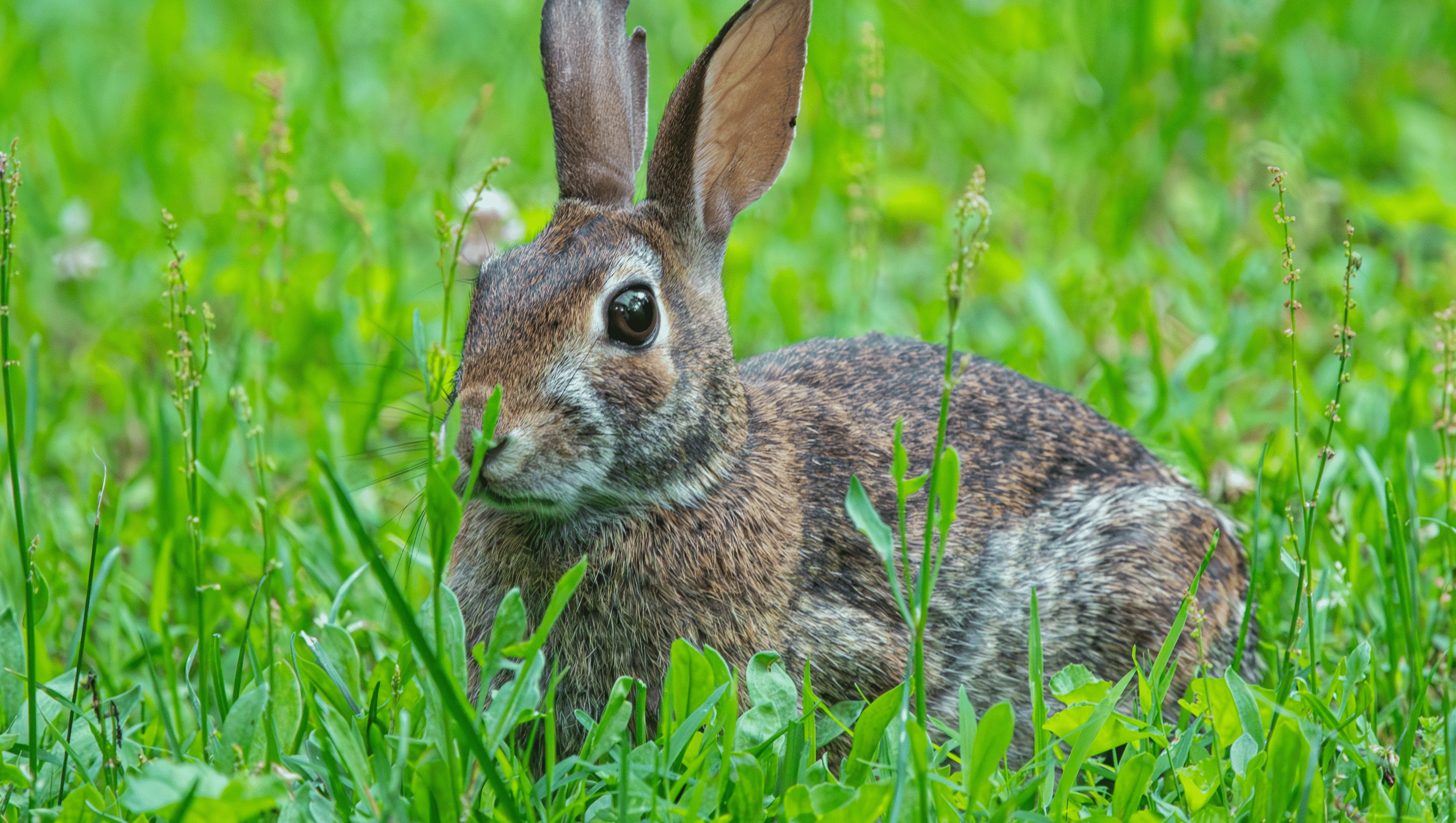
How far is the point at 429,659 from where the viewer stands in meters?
2.46

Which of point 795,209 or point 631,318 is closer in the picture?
point 631,318

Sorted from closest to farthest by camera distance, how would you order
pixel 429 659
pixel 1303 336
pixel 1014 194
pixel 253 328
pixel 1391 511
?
pixel 429 659 < pixel 1391 511 < pixel 253 328 < pixel 1303 336 < pixel 1014 194

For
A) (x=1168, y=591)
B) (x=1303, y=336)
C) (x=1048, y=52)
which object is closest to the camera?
(x=1168, y=591)

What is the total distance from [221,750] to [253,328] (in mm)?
2933

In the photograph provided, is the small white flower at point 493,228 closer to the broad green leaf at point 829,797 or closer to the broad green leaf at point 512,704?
the broad green leaf at point 512,704

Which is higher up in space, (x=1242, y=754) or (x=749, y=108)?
(x=749, y=108)

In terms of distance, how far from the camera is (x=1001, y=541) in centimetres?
404

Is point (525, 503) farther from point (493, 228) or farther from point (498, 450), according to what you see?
point (493, 228)

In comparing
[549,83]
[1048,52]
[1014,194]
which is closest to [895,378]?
[549,83]

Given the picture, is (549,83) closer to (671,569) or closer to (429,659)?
(671,569)

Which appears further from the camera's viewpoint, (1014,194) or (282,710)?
(1014,194)

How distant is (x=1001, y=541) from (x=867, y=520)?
1570 mm

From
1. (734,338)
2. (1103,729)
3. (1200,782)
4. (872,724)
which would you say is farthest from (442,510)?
(734,338)

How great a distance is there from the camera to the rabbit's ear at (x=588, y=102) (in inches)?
157
